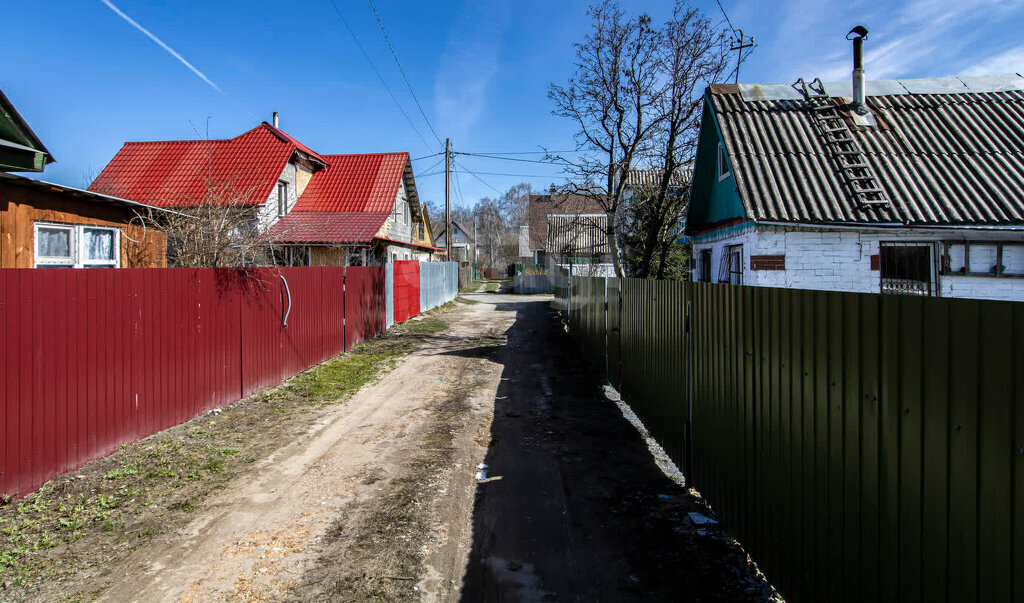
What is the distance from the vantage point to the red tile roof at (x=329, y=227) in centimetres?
1975

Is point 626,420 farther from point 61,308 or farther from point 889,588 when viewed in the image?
point 61,308

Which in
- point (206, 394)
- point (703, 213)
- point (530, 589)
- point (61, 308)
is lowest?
point (530, 589)

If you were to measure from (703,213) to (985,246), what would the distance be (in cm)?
536

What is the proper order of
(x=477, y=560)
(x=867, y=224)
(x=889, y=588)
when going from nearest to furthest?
(x=889, y=588)
(x=477, y=560)
(x=867, y=224)

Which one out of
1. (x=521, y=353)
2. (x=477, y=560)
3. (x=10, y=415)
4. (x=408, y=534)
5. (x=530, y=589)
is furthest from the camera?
(x=521, y=353)

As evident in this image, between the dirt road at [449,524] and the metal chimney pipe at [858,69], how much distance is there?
833 centimetres

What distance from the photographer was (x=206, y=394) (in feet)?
23.4

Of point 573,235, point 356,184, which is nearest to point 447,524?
point 356,184

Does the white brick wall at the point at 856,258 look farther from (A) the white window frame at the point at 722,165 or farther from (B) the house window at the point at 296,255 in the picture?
(B) the house window at the point at 296,255

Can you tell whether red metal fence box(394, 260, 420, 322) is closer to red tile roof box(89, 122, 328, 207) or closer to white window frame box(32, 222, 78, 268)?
red tile roof box(89, 122, 328, 207)

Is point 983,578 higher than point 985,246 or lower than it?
lower

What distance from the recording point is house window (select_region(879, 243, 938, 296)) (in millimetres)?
8789

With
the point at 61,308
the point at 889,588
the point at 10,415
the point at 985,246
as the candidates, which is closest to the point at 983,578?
the point at 889,588

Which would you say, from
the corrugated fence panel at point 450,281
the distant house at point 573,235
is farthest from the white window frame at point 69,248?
the corrugated fence panel at point 450,281
